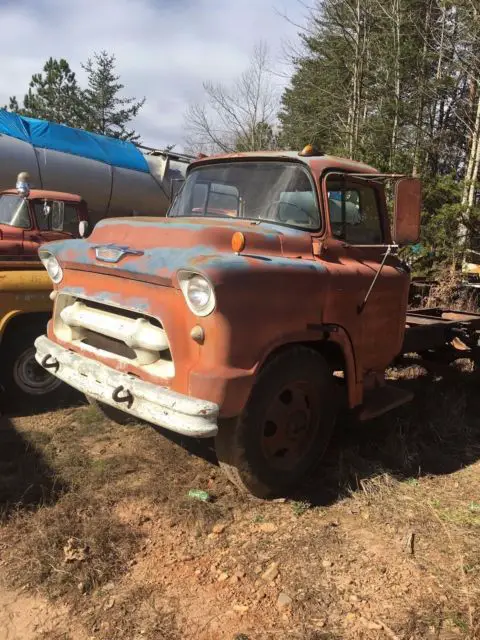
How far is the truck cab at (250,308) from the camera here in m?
2.96

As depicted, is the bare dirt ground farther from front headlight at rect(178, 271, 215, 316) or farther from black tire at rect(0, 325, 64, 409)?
front headlight at rect(178, 271, 215, 316)

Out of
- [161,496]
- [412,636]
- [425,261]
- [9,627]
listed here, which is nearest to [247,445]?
[161,496]

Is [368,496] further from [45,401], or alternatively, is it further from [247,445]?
[45,401]

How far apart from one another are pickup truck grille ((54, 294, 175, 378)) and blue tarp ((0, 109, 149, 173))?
9.83 meters

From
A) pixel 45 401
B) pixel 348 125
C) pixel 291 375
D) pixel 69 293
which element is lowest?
pixel 45 401

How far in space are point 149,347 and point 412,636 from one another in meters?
1.96

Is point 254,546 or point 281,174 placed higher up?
point 281,174

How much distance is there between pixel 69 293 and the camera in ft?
12.6

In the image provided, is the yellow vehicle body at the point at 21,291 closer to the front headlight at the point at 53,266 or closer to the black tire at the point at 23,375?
the black tire at the point at 23,375

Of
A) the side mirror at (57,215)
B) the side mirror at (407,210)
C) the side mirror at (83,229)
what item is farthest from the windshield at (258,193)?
the side mirror at (57,215)

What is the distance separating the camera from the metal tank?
11961 millimetres

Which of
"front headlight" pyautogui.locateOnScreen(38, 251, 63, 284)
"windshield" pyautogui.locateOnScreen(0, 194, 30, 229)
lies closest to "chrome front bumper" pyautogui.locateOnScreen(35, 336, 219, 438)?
"front headlight" pyautogui.locateOnScreen(38, 251, 63, 284)

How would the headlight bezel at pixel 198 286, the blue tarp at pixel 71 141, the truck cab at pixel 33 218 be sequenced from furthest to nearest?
the blue tarp at pixel 71 141 → the truck cab at pixel 33 218 → the headlight bezel at pixel 198 286

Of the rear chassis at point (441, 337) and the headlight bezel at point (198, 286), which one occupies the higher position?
the headlight bezel at point (198, 286)
